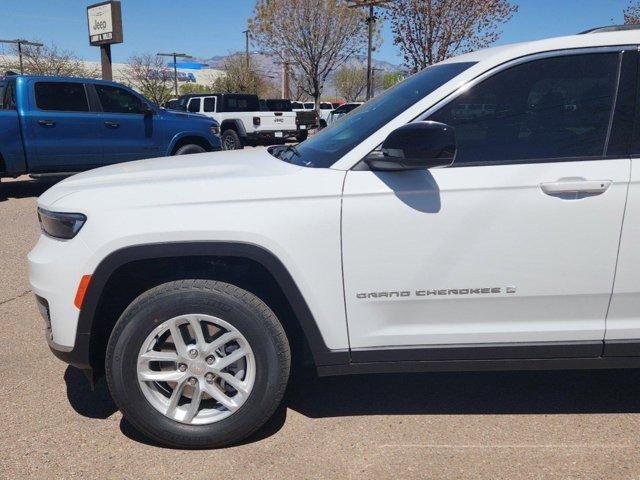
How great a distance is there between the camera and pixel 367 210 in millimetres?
2617

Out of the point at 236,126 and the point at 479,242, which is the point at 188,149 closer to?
the point at 236,126

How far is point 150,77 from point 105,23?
26712mm

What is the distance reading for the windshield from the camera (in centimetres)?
284

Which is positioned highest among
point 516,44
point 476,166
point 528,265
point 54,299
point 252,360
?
point 516,44

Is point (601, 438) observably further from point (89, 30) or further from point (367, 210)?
point (89, 30)

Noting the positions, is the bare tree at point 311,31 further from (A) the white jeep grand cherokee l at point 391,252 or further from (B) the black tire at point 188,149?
(A) the white jeep grand cherokee l at point 391,252

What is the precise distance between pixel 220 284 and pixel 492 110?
58.5 inches

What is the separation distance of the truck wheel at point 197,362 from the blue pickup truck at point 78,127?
26.4 feet

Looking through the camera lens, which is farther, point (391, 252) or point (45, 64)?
point (45, 64)

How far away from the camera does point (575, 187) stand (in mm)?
2594

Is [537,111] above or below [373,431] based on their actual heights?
above

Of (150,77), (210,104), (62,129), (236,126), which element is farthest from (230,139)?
(150,77)

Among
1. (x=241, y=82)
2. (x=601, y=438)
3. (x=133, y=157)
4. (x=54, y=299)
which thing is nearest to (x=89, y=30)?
(x=133, y=157)

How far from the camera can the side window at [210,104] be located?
1870 centimetres
